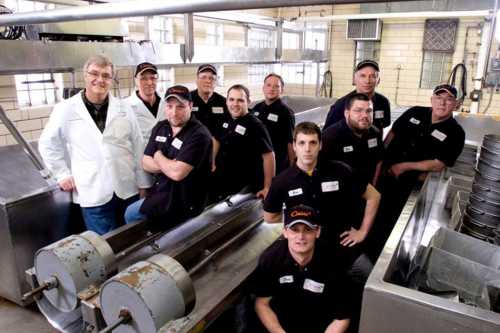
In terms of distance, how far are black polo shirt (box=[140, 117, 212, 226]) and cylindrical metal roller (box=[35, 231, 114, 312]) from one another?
0.47m

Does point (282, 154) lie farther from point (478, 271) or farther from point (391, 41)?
point (391, 41)

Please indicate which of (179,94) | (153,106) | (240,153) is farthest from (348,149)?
(153,106)

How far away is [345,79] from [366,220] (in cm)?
671

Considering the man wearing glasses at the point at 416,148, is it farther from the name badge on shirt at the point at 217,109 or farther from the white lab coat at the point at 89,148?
the white lab coat at the point at 89,148

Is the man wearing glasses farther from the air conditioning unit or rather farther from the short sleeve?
the air conditioning unit

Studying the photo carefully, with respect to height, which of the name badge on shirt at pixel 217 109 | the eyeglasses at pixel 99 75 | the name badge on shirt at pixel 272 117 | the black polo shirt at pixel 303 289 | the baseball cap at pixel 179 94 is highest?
the eyeglasses at pixel 99 75

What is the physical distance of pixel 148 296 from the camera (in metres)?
1.18

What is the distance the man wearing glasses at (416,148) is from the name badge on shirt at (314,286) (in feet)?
3.55

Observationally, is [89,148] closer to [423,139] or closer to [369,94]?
[369,94]

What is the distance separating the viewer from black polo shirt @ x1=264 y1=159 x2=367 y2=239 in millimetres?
1844

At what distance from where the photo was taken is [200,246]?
206cm

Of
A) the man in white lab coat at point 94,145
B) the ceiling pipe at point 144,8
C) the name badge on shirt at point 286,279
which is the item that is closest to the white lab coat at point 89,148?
the man in white lab coat at point 94,145

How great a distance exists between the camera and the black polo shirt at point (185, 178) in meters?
1.85

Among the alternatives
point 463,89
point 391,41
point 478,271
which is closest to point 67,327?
point 478,271
